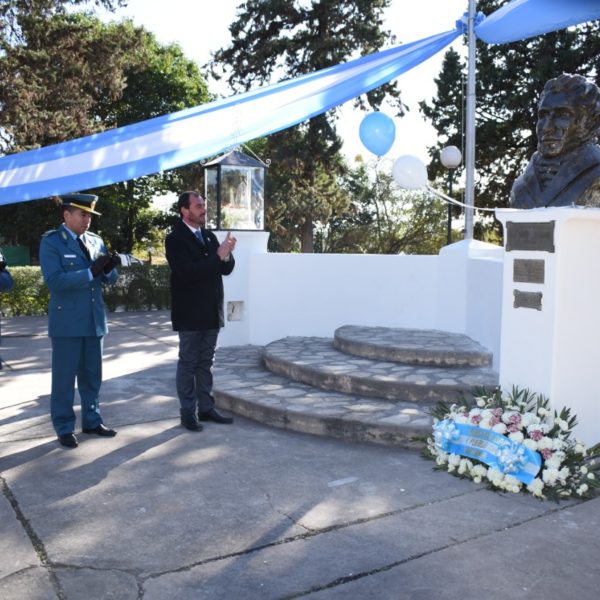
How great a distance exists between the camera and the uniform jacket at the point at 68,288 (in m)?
4.50

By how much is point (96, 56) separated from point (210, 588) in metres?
17.9

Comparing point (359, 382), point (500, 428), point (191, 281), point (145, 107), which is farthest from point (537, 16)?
point (145, 107)

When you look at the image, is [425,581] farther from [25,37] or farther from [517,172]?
[517,172]

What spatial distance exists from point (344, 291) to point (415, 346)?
196 centimetres

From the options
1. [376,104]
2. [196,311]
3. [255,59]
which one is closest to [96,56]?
[255,59]

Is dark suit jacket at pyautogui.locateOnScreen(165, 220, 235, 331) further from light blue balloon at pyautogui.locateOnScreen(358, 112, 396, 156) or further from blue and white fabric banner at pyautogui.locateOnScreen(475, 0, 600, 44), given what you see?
blue and white fabric banner at pyautogui.locateOnScreen(475, 0, 600, 44)

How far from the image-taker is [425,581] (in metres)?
2.75

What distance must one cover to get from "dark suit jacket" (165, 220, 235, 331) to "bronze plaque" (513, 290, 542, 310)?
224 centimetres

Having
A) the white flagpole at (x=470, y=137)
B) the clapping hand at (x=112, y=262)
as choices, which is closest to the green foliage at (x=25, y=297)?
the white flagpole at (x=470, y=137)

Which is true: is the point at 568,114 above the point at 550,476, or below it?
above

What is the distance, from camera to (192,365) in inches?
197

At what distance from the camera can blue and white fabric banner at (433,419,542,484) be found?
3865 millimetres

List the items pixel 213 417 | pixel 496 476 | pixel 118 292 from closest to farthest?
pixel 496 476
pixel 213 417
pixel 118 292

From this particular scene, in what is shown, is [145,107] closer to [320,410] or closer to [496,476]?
[320,410]
